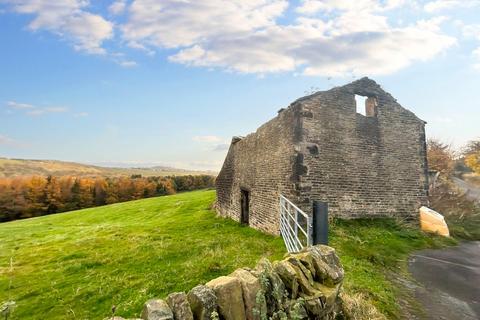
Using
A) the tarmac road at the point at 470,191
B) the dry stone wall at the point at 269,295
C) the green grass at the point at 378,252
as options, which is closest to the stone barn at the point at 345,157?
the green grass at the point at 378,252

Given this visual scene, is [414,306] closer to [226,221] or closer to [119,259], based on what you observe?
[119,259]

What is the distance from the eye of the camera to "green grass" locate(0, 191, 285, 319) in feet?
28.4

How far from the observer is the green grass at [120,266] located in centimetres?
865

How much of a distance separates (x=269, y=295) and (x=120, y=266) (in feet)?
29.6

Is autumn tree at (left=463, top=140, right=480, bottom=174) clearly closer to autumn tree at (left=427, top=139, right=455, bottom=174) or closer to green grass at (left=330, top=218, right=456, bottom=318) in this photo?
autumn tree at (left=427, top=139, right=455, bottom=174)

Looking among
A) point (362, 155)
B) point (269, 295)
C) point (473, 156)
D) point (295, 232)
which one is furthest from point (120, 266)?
point (473, 156)

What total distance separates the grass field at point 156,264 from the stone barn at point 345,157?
1.19 metres

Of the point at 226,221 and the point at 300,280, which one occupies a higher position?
the point at 300,280

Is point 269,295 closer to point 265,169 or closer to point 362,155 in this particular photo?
point 362,155

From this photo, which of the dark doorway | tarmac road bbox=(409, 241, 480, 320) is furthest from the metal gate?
the dark doorway

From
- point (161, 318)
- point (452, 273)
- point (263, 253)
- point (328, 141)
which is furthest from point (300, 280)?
point (328, 141)

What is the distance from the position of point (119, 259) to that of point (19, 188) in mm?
55366

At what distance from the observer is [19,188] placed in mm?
55812

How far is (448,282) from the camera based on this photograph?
8492mm
